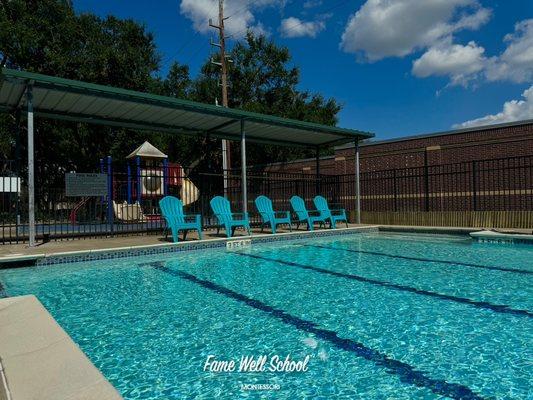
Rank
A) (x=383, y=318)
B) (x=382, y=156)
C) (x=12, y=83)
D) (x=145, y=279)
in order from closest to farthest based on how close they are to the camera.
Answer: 1. (x=383, y=318)
2. (x=145, y=279)
3. (x=12, y=83)
4. (x=382, y=156)

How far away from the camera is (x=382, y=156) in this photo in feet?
59.7

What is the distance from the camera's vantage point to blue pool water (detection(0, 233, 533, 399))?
2621 millimetres

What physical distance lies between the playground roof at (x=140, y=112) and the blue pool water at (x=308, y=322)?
11.3ft

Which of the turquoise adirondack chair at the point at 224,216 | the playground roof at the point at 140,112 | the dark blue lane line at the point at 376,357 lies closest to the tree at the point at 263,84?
the playground roof at the point at 140,112

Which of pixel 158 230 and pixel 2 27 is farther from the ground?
pixel 2 27

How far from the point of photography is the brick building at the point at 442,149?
14.9 m

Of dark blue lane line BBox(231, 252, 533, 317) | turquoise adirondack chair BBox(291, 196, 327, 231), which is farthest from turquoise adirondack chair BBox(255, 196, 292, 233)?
dark blue lane line BBox(231, 252, 533, 317)

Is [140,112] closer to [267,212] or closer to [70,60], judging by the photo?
[267,212]

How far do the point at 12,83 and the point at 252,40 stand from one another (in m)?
25.8

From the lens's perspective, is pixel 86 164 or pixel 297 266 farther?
pixel 86 164

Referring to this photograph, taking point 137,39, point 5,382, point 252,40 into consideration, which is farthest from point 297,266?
point 252,40

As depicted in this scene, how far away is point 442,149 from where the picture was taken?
16578mm

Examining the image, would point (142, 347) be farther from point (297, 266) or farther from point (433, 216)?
point (433, 216)

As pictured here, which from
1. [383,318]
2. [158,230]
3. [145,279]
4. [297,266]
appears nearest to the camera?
[383,318]
